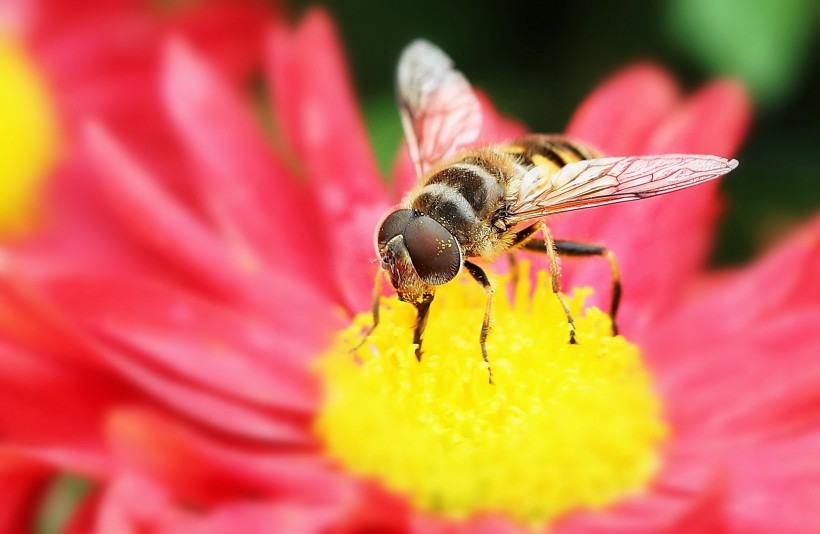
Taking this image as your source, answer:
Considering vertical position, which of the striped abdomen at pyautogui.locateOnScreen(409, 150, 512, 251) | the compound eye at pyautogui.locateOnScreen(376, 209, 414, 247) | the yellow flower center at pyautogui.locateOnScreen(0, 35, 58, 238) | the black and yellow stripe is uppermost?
the yellow flower center at pyautogui.locateOnScreen(0, 35, 58, 238)

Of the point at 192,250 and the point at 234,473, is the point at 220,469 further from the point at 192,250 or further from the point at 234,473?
the point at 192,250

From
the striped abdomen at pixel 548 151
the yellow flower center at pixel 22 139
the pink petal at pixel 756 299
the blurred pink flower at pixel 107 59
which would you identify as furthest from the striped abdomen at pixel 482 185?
the yellow flower center at pixel 22 139

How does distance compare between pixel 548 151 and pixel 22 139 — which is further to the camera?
pixel 22 139

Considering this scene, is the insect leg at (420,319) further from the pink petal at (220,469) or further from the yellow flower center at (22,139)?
the yellow flower center at (22,139)

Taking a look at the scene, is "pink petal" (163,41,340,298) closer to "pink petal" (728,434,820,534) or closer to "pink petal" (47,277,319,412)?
"pink petal" (47,277,319,412)

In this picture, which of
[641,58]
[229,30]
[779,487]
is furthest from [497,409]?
[229,30]

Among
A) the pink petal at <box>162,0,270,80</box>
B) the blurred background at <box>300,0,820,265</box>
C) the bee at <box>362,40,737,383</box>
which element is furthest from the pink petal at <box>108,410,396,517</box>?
the pink petal at <box>162,0,270,80</box>

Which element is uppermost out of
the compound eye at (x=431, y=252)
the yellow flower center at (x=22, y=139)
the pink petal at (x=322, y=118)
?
the yellow flower center at (x=22, y=139)
